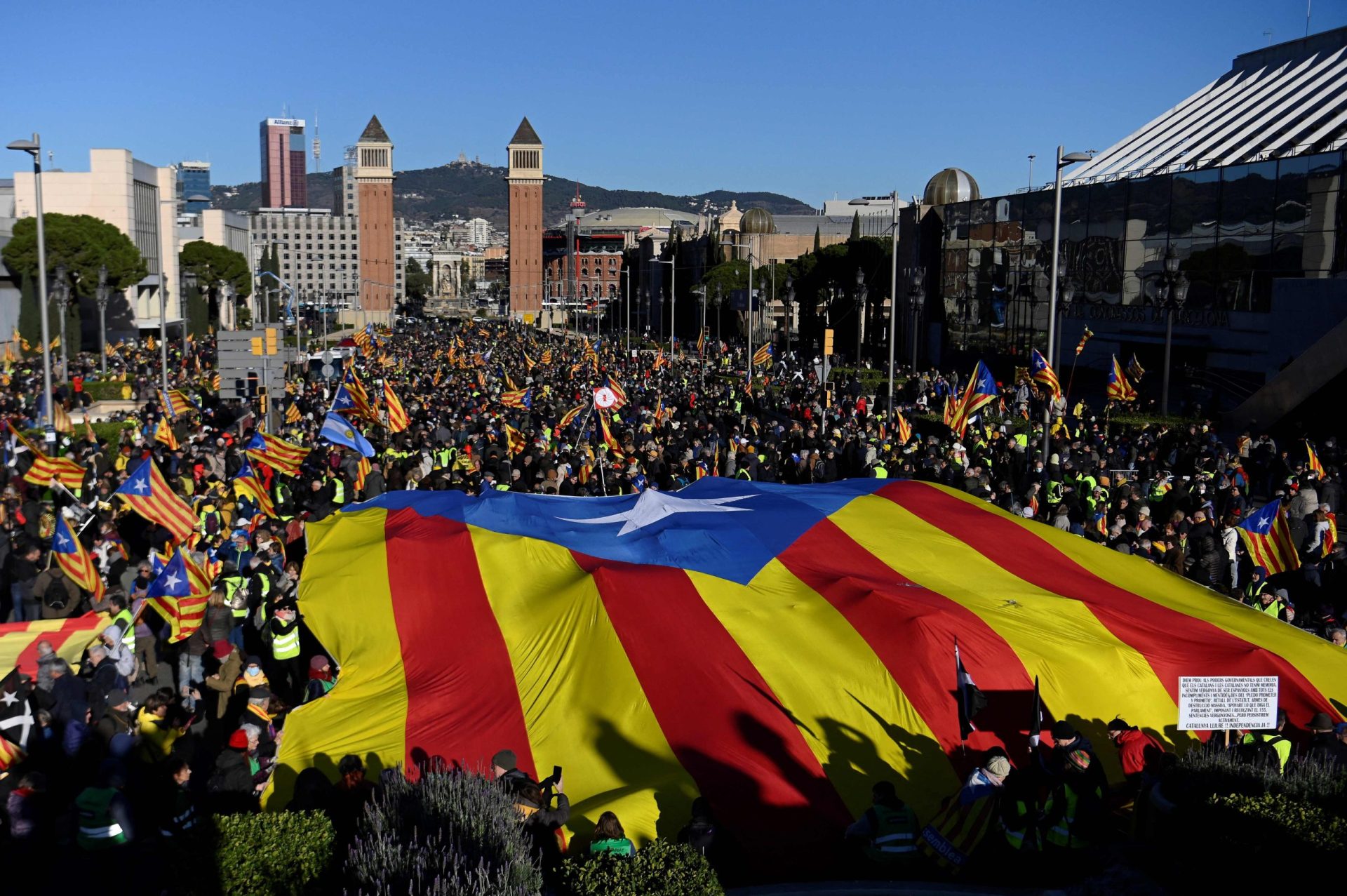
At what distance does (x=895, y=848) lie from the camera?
8.10 metres

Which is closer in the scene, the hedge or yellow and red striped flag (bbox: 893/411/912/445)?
the hedge

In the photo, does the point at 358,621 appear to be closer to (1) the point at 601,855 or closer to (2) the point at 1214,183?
(1) the point at 601,855

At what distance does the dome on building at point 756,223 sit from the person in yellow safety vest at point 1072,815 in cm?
10900

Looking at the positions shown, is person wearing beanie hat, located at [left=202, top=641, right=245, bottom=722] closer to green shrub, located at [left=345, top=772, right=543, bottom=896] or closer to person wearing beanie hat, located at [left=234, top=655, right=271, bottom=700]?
person wearing beanie hat, located at [left=234, top=655, right=271, bottom=700]

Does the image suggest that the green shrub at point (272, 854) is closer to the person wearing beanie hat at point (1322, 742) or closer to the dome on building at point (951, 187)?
the person wearing beanie hat at point (1322, 742)

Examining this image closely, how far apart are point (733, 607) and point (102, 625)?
6.54 m

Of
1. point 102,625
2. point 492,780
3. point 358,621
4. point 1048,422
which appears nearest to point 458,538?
point 358,621

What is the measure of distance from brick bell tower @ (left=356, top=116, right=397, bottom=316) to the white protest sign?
6418 inches

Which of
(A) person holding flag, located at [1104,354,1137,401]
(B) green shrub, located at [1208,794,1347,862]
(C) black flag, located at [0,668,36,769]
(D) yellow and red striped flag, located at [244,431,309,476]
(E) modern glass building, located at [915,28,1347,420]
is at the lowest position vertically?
(C) black flag, located at [0,668,36,769]

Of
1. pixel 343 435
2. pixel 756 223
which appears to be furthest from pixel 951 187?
pixel 343 435

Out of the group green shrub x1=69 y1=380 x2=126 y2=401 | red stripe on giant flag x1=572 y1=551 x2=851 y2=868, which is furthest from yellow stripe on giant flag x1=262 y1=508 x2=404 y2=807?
green shrub x1=69 y1=380 x2=126 y2=401

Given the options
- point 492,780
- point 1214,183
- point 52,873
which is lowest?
point 52,873

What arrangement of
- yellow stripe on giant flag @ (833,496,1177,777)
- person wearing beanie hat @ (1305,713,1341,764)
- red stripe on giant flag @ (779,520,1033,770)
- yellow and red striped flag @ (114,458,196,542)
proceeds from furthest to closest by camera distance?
yellow and red striped flag @ (114,458,196,542) < yellow stripe on giant flag @ (833,496,1177,777) < red stripe on giant flag @ (779,520,1033,770) < person wearing beanie hat @ (1305,713,1341,764)

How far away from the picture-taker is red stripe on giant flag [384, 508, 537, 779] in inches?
387
